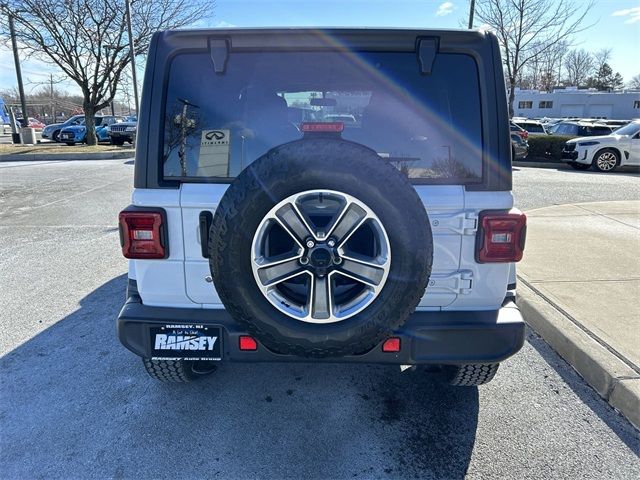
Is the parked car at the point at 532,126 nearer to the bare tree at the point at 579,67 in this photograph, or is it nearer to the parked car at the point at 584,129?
the parked car at the point at 584,129

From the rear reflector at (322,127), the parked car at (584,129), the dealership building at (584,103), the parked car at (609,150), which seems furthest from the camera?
the dealership building at (584,103)

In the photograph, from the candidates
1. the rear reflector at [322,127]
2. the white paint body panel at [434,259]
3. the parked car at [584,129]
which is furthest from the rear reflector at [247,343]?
the parked car at [584,129]

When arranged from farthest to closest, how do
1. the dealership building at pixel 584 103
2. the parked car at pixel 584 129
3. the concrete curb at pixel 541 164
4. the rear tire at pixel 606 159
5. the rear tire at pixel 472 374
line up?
1. the dealership building at pixel 584 103
2. the parked car at pixel 584 129
3. the concrete curb at pixel 541 164
4. the rear tire at pixel 606 159
5. the rear tire at pixel 472 374

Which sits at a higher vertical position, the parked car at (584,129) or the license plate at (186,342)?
the parked car at (584,129)

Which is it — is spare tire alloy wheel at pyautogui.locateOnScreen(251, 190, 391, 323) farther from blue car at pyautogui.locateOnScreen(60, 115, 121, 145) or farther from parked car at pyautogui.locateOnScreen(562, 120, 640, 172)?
blue car at pyautogui.locateOnScreen(60, 115, 121, 145)

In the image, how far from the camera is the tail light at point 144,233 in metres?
2.15

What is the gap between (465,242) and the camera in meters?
2.19

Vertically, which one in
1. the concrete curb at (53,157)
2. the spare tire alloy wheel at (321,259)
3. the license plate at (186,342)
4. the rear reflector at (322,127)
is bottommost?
the concrete curb at (53,157)

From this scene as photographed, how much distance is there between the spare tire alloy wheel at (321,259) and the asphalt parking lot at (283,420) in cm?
88

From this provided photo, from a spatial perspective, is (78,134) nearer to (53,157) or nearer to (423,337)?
(53,157)

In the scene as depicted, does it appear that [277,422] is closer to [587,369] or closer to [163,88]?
[163,88]

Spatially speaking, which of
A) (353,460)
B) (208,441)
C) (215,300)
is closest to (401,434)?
(353,460)

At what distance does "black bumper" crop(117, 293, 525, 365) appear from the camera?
218cm

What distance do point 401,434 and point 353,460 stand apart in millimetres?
350
